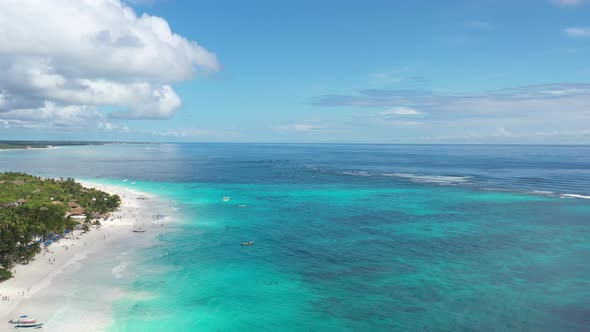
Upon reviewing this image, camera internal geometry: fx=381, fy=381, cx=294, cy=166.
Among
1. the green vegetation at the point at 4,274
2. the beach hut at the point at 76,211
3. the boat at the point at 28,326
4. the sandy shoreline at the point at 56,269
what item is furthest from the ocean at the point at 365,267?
the beach hut at the point at 76,211

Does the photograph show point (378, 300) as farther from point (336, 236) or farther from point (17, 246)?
point (17, 246)

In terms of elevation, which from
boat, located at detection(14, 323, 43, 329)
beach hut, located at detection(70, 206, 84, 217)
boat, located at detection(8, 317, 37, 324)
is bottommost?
boat, located at detection(14, 323, 43, 329)

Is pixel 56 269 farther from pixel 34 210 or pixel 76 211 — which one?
pixel 76 211

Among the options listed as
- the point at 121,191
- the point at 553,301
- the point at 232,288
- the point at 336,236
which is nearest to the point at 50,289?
the point at 232,288

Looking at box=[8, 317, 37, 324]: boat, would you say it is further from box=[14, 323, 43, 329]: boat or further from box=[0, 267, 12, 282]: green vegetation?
box=[0, 267, 12, 282]: green vegetation

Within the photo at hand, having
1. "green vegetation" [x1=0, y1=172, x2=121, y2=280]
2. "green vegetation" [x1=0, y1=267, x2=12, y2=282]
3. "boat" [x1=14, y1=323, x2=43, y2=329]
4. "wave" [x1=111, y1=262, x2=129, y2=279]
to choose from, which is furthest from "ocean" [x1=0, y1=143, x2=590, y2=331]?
"green vegetation" [x1=0, y1=172, x2=121, y2=280]

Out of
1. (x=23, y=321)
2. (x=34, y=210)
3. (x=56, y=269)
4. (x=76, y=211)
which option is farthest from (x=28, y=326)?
(x=76, y=211)

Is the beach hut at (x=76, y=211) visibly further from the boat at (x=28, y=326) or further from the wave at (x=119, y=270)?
the boat at (x=28, y=326)

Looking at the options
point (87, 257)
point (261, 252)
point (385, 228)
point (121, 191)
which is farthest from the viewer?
point (121, 191)
